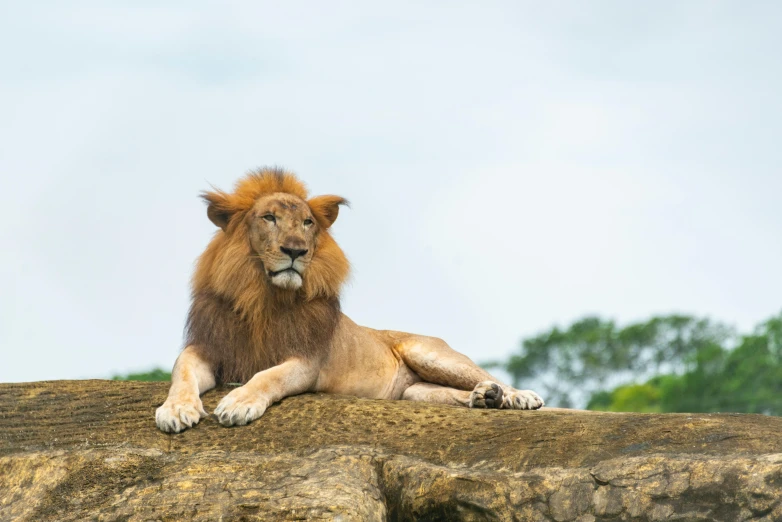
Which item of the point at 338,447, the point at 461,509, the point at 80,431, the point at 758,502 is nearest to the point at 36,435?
the point at 80,431

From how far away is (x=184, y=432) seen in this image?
22.6ft

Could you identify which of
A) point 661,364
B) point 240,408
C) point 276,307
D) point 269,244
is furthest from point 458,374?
point 661,364

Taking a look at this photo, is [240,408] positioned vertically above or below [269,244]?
below

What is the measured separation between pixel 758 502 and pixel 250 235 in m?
3.69

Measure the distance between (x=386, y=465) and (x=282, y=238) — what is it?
75.7 inches

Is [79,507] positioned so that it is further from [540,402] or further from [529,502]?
[540,402]

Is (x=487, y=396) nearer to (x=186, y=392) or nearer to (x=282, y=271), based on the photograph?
(x=282, y=271)

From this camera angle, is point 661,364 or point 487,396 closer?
point 487,396


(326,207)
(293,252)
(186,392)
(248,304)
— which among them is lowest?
(186,392)

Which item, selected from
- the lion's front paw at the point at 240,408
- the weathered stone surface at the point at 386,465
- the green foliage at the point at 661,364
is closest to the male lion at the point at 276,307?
the lion's front paw at the point at 240,408

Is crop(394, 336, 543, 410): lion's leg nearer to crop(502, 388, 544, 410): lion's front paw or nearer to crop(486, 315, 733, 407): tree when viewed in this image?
crop(502, 388, 544, 410): lion's front paw

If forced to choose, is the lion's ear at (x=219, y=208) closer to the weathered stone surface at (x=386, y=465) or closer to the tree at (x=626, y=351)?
the weathered stone surface at (x=386, y=465)

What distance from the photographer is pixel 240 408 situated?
22.9 ft

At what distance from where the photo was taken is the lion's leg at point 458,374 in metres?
7.59
